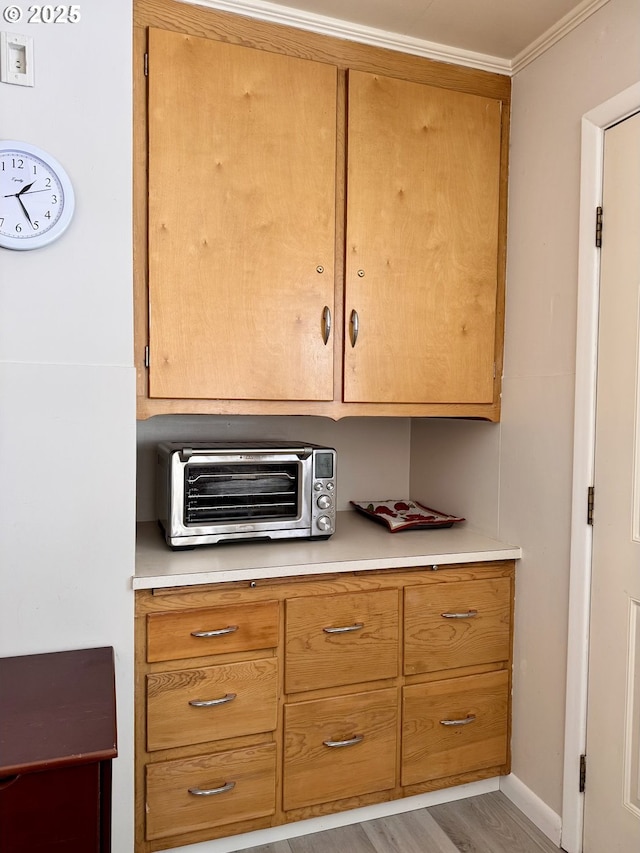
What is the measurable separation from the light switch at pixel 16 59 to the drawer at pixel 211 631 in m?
1.38

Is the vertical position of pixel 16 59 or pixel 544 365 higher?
pixel 16 59

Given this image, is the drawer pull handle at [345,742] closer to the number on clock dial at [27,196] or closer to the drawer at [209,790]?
the drawer at [209,790]

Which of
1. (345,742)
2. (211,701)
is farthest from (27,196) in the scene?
(345,742)

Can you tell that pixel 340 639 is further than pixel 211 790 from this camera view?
Yes

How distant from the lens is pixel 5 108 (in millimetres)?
1512

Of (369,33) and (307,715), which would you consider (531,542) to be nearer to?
(307,715)

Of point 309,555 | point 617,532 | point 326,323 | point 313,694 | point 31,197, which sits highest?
point 31,197

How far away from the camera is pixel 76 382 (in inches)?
62.5

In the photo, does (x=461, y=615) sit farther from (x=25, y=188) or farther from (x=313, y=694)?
(x=25, y=188)

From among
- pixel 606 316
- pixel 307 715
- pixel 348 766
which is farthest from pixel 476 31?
pixel 348 766

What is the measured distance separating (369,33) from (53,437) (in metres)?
1.54

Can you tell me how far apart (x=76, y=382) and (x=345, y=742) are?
1301mm

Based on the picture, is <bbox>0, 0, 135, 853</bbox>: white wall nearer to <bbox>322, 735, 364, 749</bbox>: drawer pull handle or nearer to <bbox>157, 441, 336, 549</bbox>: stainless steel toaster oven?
<bbox>157, 441, 336, 549</bbox>: stainless steel toaster oven

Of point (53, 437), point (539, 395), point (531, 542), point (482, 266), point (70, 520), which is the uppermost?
point (482, 266)
